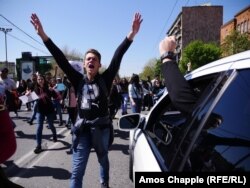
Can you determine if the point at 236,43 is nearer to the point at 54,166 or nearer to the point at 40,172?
the point at 54,166

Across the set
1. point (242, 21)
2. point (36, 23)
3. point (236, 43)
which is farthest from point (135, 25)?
point (242, 21)

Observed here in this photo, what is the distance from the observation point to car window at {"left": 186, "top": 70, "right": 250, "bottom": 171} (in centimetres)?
140

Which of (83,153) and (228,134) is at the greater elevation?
(228,134)

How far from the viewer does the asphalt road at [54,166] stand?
500 cm

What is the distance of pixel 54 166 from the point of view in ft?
19.4

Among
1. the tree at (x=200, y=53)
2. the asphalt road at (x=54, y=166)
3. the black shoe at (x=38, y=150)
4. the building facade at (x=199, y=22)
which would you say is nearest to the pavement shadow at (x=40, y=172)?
the asphalt road at (x=54, y=166)

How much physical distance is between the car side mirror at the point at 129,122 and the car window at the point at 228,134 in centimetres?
173

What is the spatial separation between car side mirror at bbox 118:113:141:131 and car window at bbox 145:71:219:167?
0.91 ft

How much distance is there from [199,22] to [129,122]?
343 ft

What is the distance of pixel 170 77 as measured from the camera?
1908mm

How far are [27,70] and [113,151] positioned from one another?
26148 millimetres

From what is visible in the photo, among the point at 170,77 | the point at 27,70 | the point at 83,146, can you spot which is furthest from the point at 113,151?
the point at 27,70

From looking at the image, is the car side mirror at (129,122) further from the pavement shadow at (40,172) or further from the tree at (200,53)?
the tree at (200,53)

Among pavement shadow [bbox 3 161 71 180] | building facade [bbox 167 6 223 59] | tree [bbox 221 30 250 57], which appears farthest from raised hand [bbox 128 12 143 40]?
building facade [bbox 167 6 223 59]
